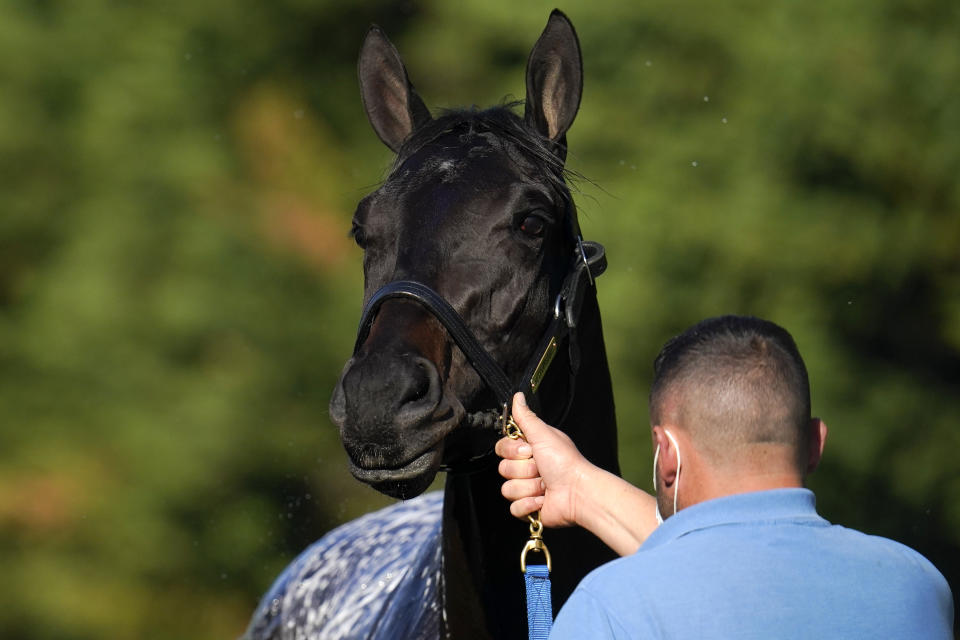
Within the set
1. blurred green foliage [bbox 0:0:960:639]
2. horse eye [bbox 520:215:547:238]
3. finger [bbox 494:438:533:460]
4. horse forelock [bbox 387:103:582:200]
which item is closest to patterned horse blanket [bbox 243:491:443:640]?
finger [bbox 494:438:533:460]

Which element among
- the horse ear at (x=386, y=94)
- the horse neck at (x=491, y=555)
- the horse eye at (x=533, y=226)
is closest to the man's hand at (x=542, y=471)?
the horse neck at (x=491, y=555)

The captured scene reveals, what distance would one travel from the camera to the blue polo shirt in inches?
53.9

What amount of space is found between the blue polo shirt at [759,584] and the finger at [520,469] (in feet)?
2.04

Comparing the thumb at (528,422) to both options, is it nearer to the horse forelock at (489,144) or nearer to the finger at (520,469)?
the finger at (520,469)

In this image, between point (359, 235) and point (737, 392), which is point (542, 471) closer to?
point (737, 392)

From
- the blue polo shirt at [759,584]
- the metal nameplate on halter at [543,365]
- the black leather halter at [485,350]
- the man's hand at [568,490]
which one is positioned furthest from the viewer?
the metal nameplate on halter at [543,365]

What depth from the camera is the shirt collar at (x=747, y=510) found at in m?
1.46

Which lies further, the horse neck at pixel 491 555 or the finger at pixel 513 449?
the horse neck at pixel 491 555

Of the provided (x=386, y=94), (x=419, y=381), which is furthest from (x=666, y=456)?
(x=386, y=94)

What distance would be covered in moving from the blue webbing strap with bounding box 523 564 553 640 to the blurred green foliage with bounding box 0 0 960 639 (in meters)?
4.19

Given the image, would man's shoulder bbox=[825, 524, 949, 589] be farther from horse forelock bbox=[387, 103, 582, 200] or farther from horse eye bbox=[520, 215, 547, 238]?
horse forelock bbox=[387, 103, 582, 200]

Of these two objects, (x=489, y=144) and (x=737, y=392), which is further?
(x=489, y=144)

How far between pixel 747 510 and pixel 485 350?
40.5 inches

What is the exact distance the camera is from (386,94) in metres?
3.21
